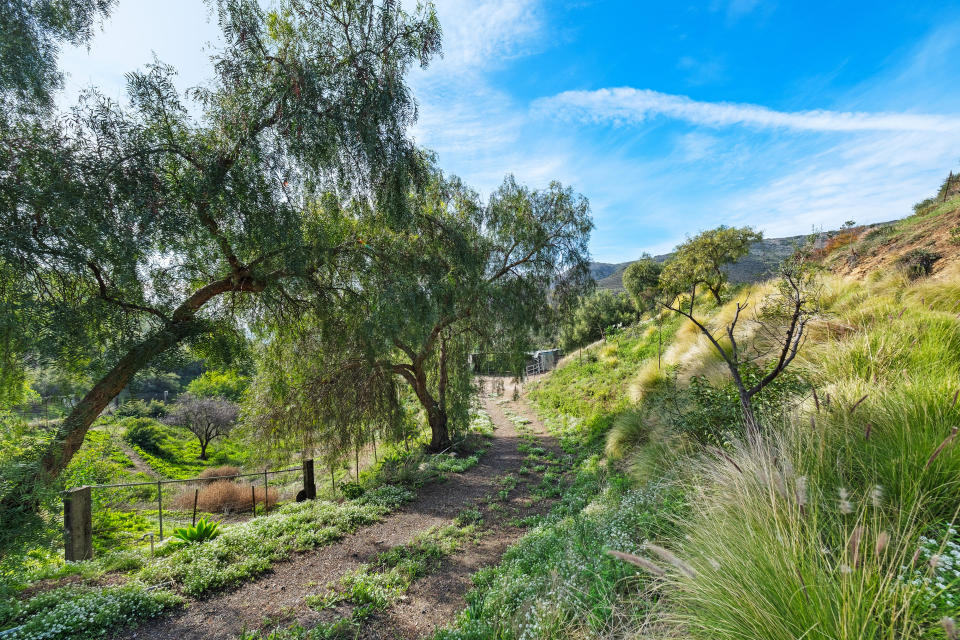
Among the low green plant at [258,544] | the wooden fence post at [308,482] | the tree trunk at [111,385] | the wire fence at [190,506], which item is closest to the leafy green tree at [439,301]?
the wooden fence post at [308,482]

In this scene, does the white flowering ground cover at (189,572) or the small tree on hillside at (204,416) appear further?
the small tree on hillside at (204,416)

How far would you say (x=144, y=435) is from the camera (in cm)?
2553

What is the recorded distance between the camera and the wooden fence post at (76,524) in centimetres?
477

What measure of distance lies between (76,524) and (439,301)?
19.9 ft

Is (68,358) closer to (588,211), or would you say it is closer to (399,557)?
(399,557)

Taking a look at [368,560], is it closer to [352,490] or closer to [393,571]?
[393,571]

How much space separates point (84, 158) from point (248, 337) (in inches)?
137

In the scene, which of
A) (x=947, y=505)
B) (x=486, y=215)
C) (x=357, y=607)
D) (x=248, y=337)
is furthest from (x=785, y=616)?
(x=486, y=215)

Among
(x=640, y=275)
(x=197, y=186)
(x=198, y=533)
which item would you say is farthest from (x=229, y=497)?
(x=640, y=275)

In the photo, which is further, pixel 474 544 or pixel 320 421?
pixel 320 421

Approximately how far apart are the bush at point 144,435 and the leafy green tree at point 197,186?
27965mm

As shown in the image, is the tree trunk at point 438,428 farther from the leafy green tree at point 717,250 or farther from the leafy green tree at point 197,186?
the leafy green tree at point 717,250

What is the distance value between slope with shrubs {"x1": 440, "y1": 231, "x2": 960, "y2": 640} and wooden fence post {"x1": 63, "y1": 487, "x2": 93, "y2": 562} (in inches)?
213

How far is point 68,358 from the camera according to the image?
4.52 meters
